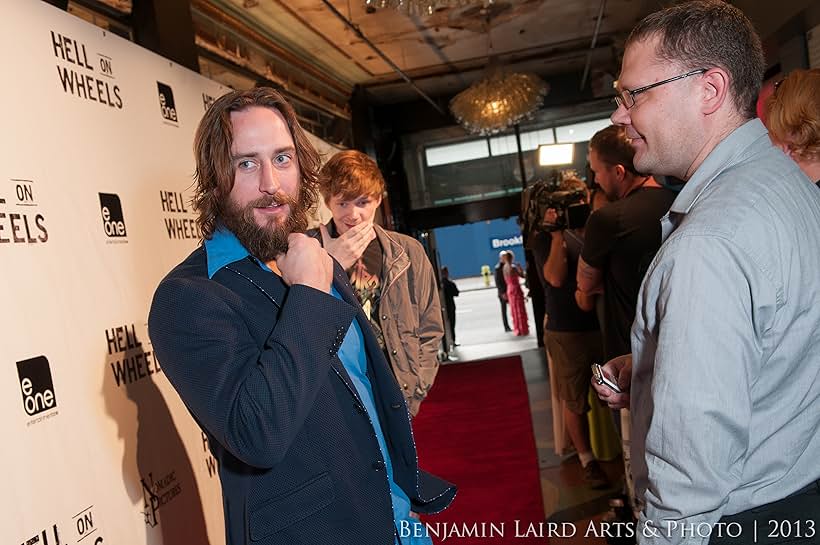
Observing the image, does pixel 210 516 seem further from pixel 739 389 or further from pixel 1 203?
pixel 739 389

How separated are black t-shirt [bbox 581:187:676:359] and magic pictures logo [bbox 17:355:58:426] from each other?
206 cm

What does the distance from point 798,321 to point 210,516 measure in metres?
2.38

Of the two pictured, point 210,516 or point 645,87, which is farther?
point 210,516

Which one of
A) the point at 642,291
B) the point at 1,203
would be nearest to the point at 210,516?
the point at 1,203

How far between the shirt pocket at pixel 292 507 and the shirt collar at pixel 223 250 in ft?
1.56

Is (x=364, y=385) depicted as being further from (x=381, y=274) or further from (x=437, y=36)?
(x=437, y=36)

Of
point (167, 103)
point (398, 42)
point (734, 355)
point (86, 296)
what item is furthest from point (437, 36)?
point (734, 355)

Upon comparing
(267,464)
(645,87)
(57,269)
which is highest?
(645,87)

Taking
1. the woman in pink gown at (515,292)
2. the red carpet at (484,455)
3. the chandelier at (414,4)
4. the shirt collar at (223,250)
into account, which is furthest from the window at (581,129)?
the shirt collar at (223,250)

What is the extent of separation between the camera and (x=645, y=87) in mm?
1470

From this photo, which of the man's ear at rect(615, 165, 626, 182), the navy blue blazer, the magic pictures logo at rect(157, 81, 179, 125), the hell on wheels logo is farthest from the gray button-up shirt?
the magic pictures logo at rect(157, 81, 179, 125)

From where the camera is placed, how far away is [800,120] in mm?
2289

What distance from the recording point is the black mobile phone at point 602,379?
160cm

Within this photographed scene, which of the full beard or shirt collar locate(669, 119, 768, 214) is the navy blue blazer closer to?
the full beard
